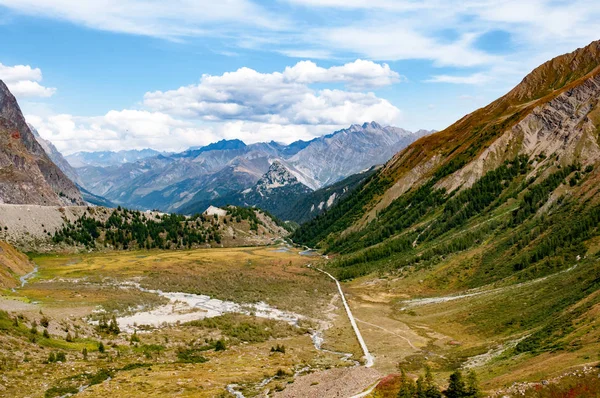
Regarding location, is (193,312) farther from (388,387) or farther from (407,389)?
(407,389)

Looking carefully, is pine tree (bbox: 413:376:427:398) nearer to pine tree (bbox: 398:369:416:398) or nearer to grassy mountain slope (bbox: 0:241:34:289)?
pine tree (bbox: 398:369:416:398)

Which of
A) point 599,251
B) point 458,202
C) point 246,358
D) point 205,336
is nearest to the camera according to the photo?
point 246,358

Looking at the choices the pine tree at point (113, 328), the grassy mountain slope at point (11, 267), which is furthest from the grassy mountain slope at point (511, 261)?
the grassy mountain slope at point (11, 267)

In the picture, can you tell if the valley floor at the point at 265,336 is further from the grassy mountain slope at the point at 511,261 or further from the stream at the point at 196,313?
the grassy mountain slope at the point at 511,261

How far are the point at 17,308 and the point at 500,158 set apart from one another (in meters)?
178

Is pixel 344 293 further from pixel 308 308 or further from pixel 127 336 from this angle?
pixel 127 336

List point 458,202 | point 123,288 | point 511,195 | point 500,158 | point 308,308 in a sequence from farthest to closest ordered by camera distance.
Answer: point 500,158 → point 458,202 → point 511,195 → point 123,288 → point 308,308

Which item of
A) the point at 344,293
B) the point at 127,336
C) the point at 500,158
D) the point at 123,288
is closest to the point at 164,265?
the point at 123,288

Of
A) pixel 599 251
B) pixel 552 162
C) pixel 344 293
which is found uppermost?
pixel 552 162

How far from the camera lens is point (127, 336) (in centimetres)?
7100

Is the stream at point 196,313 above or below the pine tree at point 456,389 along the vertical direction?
below

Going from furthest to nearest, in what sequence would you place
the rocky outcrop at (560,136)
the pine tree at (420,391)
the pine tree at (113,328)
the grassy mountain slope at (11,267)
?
1. the rocky outcrop at (560,136)
2. the grassy mountain slope at (11,267)
3. the pine tree at (113,328)
4. the pine tree at (420,391)

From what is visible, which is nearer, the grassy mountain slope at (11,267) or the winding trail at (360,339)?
the winding trail at (360,339)

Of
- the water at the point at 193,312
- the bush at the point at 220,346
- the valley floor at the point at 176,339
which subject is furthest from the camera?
the water at the point at 193,312
